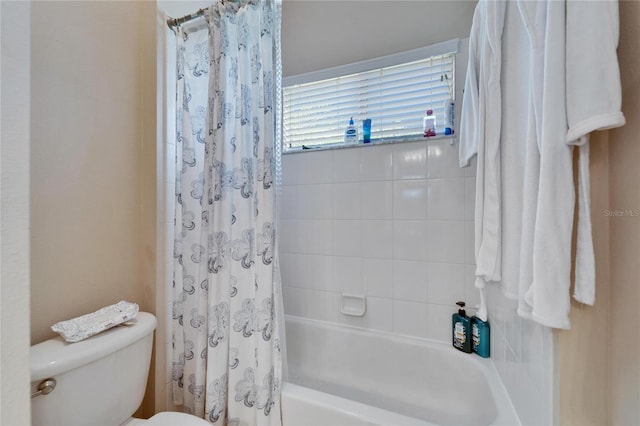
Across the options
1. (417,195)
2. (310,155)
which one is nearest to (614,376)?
(417,195)

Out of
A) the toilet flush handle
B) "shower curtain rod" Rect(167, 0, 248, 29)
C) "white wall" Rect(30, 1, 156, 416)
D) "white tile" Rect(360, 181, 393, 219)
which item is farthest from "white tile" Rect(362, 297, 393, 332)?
"shower curtain rod" Rect(167, 0, 248, 29)

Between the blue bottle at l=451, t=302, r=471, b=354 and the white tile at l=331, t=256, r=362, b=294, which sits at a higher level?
the white tile at l=331, t=256, r=362, b=294

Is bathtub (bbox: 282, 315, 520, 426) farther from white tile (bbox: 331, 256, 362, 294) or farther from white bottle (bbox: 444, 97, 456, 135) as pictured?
white bottle (bbox: 444, 97, 456, 135)

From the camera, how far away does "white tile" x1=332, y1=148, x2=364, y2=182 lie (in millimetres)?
1692

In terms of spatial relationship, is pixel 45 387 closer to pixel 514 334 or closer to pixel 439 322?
pixel 514 334

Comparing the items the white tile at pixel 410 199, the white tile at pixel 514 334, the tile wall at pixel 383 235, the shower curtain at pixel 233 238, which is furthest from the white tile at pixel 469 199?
the shower curtain at pixel 233 238

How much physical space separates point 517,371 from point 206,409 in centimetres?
122

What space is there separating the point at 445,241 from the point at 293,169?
3.69 feet

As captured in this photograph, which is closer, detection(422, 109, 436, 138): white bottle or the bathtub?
the bathtub

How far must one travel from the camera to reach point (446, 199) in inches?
58.9

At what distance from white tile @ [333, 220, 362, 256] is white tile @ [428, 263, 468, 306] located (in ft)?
1.53

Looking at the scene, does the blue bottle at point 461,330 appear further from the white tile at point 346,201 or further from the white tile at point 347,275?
the white tile at point 346,201

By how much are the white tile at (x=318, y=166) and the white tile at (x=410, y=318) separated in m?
0.95

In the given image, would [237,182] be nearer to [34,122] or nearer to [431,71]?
[34,122]
